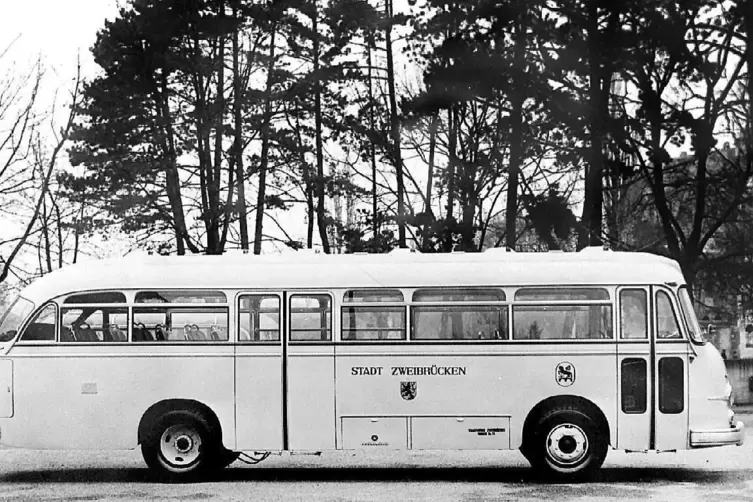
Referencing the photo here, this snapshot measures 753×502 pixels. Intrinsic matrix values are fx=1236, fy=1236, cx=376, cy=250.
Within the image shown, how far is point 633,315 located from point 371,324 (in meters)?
3.08

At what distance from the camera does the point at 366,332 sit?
575 inches

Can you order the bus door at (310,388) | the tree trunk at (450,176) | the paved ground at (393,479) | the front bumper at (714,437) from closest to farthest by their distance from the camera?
1. the paved ground at (393,479)
2. the front bumper at (714,437)
3. the bus door at (310,388)
4. the tree trunk at (450,176)

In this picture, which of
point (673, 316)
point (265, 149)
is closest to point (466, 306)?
point (673, 316)

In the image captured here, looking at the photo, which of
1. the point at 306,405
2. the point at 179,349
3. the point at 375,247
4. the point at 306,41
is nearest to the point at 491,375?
the point at 306,405

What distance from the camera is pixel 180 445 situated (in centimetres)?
1469

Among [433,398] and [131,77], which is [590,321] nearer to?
[433,398]

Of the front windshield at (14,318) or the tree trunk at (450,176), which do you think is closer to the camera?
the front windshield at (14,318)

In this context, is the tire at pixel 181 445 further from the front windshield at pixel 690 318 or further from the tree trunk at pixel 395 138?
the tree trunk at pixel 395 138

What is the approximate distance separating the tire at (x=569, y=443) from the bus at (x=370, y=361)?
2cm

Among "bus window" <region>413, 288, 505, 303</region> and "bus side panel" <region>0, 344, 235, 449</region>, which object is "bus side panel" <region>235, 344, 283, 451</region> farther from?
"bus window" <region>413, 288, 505, 303</region>

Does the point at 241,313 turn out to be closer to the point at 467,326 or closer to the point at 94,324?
the point at 94,324

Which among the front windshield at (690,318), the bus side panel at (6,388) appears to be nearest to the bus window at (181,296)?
the bus side panel at (6,388)

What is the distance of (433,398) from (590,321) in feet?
6.72

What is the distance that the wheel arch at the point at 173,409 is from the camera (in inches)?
579
